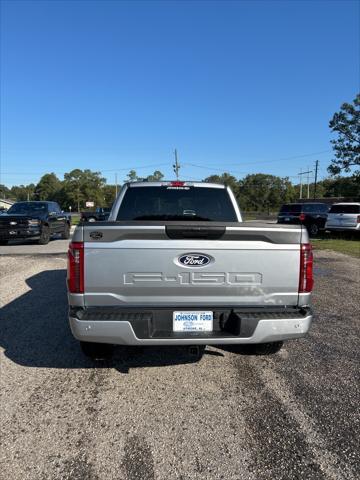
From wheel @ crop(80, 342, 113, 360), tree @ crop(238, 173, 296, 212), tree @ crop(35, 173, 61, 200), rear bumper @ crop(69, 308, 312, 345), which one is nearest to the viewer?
rear bumper @ crop(69, 308, 312, 345)

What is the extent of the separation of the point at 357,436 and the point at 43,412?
7.97 ft

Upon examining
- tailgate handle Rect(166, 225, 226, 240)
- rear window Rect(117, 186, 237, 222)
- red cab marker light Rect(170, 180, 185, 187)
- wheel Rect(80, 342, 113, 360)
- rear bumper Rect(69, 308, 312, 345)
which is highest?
red cab marker light Rect(170, 180, 185, 187)

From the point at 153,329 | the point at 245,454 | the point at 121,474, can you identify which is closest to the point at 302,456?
the point at 245,454

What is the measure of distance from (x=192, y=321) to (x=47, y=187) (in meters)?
149

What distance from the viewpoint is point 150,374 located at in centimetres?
406

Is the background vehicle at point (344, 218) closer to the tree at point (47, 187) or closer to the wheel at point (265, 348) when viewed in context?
the wheel at point (265, 348)

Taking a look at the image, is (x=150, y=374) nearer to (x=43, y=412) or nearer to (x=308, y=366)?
(x=43, y=412)

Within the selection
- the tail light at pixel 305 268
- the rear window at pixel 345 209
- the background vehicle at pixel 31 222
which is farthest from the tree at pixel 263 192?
the tail light at pixel 305 268

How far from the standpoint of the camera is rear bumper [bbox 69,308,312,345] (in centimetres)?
333

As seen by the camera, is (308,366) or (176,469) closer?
(176,469)

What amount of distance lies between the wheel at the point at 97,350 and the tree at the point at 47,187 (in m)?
141

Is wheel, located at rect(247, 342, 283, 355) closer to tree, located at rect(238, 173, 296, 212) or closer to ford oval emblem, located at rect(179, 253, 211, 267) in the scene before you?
ford oval emblem, located at rect(179, 253, 211, 267)

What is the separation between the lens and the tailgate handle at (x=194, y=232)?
11.1 feet

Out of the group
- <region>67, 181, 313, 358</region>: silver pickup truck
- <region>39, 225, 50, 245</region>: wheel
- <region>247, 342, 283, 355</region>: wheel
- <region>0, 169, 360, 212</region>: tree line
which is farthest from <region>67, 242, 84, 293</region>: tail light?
<region>0, 169, 360, 212</region>: tree line
